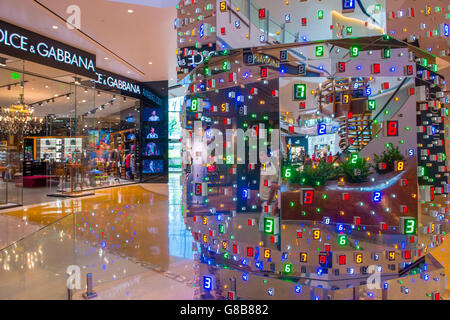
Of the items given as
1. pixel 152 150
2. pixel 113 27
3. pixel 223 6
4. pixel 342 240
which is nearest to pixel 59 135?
pixel 152 150

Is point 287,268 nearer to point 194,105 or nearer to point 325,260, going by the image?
point 325,260

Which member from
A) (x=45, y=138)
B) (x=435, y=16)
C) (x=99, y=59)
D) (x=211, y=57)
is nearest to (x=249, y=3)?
(x=211, y=57)

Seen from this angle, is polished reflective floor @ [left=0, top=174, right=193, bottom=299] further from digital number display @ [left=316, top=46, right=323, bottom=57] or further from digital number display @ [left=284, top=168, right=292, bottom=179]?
digital number display @ [left=316, top=46, right=323, bottom=57]

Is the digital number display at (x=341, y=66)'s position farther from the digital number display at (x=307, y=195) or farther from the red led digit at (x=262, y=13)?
the digital number display at (x=307, y=195)

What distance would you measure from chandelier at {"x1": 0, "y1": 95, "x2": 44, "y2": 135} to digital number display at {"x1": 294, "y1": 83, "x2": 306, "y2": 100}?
23.1 ft

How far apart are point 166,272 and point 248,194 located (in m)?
1.59

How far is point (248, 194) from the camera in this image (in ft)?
13.6

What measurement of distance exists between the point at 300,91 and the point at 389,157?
4.32 ft

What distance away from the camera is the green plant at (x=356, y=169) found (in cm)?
376

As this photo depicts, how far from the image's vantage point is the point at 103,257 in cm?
351

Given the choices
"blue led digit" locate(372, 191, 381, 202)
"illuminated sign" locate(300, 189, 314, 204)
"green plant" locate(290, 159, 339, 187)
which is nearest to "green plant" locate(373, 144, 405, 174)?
"blue led digit" locate(372, 191, 381, 202)

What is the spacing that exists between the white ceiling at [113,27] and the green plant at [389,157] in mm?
5142

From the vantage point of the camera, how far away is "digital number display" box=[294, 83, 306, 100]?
11.1ft

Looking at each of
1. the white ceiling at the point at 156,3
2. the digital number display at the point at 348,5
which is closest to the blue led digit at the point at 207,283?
the digital number display at the point at 348,5
